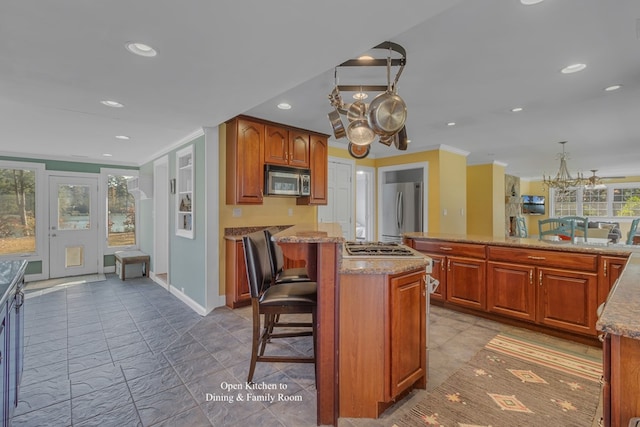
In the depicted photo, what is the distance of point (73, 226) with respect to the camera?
19.0ft

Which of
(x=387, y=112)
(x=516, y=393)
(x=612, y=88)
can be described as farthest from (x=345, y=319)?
(x=612, y=88)

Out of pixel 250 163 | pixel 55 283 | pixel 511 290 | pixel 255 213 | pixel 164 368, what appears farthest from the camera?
pixel 55 283

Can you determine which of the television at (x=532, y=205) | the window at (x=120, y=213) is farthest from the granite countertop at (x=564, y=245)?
the television at (x=532, y=205)

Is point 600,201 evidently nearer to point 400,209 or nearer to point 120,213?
point 400,209

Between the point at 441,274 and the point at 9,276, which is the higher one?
the point at 9,276

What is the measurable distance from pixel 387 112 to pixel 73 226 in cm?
640

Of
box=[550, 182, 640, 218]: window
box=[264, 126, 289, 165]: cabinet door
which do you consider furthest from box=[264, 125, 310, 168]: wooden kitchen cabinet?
box=[550, 182, 640, 218]: window

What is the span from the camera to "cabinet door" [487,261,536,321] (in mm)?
2975

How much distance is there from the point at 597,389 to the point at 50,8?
3.88 m

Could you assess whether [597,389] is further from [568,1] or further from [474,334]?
[568,1]

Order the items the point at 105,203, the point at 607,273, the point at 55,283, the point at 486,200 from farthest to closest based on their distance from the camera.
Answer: the point at 486,200 < the point at 105,203 < the point at 55,283 < the point at 607,273

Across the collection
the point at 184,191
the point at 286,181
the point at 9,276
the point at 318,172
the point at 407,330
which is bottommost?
the point at 407,330

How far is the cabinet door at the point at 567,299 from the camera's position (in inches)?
104

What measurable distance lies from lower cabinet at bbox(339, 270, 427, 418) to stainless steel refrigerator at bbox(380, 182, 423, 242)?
3927 mm
